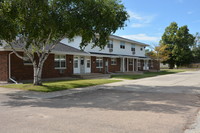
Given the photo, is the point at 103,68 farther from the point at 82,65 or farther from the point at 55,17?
the point at 55,17

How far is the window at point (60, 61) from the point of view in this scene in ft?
71.6

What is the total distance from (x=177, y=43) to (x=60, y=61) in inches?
1844

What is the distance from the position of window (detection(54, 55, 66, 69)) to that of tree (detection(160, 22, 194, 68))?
42957mm

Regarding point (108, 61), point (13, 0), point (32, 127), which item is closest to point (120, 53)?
point (108, 61)

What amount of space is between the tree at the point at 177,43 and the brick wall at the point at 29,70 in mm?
43048

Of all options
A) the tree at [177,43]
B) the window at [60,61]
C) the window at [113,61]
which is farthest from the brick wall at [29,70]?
the tree at [177,43]

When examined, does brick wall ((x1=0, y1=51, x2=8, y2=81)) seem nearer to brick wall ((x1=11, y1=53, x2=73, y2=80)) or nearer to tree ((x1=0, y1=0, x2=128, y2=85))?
brick wall ((x1=11, y1=53, x2=73, y2=80))

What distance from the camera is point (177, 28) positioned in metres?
60.7

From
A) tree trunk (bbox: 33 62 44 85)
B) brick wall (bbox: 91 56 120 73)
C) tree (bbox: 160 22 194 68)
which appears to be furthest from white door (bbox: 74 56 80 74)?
tree (bbox: 160 22 194 68)

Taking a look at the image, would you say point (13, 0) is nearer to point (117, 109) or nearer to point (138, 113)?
point (117, 109)

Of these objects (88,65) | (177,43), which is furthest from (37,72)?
(177,43)

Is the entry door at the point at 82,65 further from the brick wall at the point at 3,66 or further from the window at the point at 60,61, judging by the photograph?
the brick wall at the point at 3,66

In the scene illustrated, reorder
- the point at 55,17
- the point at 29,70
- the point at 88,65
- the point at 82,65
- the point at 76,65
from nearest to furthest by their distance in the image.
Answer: the point at 55,17 → the point at 29,70 → the point at 76,65 → the point at 82,65 → the point at 88,65

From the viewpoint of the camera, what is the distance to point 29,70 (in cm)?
1905
